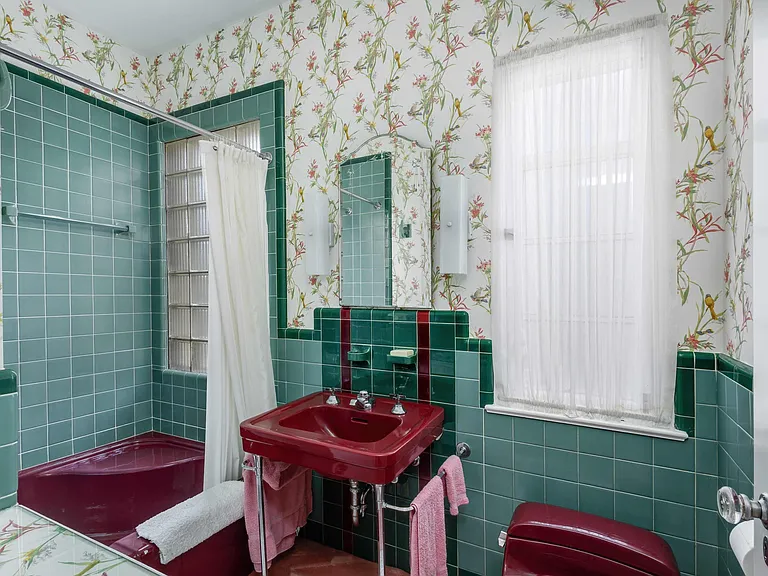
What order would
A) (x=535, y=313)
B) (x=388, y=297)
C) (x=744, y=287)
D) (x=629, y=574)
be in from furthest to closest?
(x=388, y=297)
(x=535, y=313)
(x=629, y=574)
(x=744, y=287)

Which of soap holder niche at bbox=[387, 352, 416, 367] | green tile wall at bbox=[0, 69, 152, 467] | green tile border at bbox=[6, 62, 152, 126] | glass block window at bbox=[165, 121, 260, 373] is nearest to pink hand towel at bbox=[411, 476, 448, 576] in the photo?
soap holder niche at bbox=[387, 352, 416, 367]

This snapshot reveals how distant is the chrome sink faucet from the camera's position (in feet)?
6.05

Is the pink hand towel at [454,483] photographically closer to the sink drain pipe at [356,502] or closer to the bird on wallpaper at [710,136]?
the sink drain pipe at [356,502]

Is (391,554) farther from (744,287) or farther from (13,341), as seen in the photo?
(13,341)

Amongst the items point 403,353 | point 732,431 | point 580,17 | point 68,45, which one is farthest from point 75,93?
point 732,431

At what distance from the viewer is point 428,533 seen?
142 cm

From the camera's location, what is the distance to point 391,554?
197 cm

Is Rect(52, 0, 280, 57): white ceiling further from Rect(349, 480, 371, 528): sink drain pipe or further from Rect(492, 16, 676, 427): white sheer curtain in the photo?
Rect(349, 480, 371, 528): sink drain pipe

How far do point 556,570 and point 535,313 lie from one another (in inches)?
33.8

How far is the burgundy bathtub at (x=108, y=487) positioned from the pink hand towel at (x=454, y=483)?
4.88 ft

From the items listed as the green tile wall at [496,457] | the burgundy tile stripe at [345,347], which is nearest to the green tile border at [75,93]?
the green tile wall at [496,457]

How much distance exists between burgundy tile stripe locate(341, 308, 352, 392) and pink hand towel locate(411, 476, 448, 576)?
2.27 ft

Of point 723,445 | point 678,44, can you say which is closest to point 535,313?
point 723,445

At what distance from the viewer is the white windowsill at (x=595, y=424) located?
144 cm
